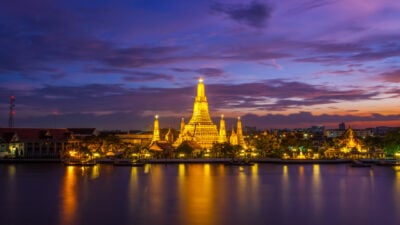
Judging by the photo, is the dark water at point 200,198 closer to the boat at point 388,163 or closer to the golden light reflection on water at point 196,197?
the golden light reflection on water at point 196,197

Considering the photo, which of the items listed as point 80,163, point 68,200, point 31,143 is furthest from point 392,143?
point 68,200

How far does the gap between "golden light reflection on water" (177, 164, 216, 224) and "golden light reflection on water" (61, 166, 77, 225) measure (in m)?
4.85

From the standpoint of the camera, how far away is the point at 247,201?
28.3m

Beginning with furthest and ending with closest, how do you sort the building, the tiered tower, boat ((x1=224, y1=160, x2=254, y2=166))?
the tiered tower
the building
boat ((x1=224, y1=160, x2=254, y2=166))

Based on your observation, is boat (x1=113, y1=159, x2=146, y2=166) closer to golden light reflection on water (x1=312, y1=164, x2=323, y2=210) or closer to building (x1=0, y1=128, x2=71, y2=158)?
building (x1=0, y1=128, x2=71, y2=158)

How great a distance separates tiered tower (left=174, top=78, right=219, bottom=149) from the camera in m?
66.4

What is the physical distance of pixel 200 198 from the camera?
1156 inches

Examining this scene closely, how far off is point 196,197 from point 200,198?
405 mm

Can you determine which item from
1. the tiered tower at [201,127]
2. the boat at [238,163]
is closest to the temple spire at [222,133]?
the tiered tower at [201,127]

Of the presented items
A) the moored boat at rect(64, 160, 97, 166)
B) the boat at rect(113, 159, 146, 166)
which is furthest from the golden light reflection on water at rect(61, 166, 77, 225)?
the boat at rect(113, 159, 146, 166)

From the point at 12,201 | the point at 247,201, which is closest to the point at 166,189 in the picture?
the point at 247,201

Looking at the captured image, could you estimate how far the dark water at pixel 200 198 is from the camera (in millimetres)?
23797

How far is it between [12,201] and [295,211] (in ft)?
46.9

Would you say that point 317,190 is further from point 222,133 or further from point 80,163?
point 222,133
